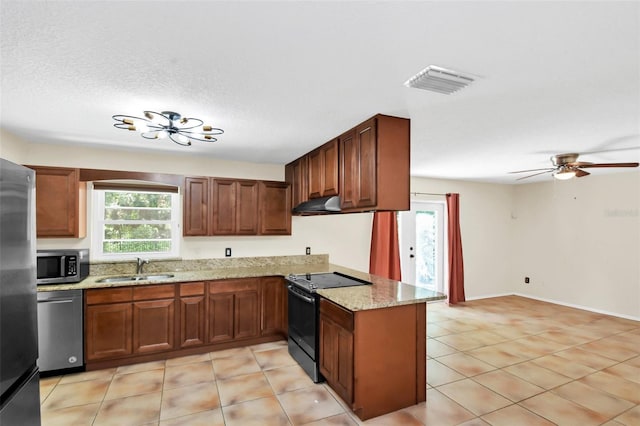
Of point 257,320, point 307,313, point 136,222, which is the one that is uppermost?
point 136,222

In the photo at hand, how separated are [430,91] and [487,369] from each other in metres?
2.91

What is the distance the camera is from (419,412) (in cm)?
263

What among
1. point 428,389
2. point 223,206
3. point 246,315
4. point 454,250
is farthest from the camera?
point 454,250

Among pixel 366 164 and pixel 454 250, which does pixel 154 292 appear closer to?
pixel 366 164

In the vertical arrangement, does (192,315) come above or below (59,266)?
below

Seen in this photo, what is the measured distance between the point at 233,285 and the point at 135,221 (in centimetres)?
150

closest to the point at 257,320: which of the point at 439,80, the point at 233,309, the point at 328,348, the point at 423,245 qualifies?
the point at 233,309

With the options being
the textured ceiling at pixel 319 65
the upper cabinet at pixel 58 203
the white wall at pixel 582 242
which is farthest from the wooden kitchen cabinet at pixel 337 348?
the white wall at pixel 582 242

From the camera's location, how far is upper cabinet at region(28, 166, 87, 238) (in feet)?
11.3

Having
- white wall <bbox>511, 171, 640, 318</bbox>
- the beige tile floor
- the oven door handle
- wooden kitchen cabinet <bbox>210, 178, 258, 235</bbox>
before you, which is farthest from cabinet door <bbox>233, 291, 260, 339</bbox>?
white wall <bbox>511, 171, 640, 318</bbox>

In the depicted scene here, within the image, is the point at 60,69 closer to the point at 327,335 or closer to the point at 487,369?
the point at 327,335

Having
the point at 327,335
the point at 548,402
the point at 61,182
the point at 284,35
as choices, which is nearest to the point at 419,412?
the point at 327,335

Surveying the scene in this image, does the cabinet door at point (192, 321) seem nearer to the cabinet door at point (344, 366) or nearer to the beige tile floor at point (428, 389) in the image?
the beige tile floor at point (428, 389)

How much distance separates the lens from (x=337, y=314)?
2740mm
